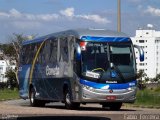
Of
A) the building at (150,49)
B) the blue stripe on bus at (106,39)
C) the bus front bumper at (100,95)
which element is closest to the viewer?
the bus front bumper at (100,95)

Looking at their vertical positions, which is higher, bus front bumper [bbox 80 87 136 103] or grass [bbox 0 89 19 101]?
bus front bumper [bbox 80 87 136 103]

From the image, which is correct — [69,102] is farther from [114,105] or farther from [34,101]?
[34,101]

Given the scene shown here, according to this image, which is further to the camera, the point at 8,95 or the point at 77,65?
the point at 8,95

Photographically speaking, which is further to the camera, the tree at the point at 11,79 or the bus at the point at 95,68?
the tree at the point at 11,79

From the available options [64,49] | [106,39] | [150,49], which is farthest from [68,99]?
[150,49]

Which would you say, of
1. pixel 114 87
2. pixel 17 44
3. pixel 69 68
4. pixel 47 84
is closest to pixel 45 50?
pixel 47 84

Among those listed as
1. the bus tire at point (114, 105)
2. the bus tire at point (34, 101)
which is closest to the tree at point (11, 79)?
the bus tire at point (34, 101)

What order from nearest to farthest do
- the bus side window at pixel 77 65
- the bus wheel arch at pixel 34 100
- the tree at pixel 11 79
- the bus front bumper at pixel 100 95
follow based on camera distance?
1. the bus side window at pixel 77 65
2. the bus front bumper at pixel 100 95
3. the bus wheel arch at pixel 34 100
4. the tree at pixel 11 79

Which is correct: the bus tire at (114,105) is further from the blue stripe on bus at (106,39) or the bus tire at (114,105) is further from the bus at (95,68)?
the blue stripe on bus at (106,39)

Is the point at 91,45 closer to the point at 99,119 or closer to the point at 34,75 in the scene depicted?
the point at 34,75

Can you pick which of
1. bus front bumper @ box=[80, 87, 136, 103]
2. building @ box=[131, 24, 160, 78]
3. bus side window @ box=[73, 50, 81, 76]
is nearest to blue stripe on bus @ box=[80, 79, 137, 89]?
bus front bumper @ box=[80, 87, 136, 103]

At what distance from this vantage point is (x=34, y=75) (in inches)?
1069

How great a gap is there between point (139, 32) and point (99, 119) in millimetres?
174254

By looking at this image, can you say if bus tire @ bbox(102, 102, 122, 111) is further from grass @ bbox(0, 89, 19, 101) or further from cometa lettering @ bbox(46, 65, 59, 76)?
grass @ bbox(0, 89, 19, 101)
